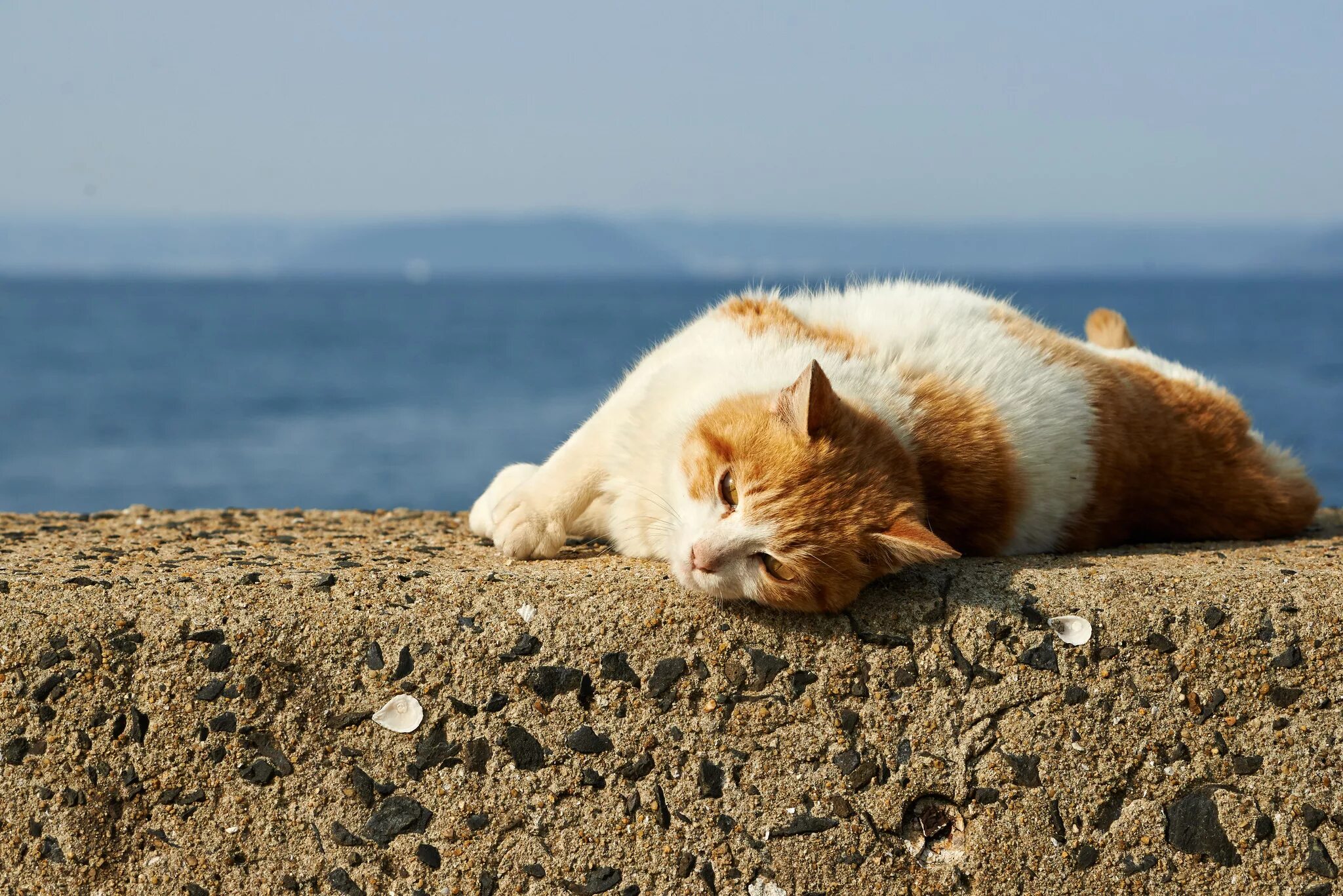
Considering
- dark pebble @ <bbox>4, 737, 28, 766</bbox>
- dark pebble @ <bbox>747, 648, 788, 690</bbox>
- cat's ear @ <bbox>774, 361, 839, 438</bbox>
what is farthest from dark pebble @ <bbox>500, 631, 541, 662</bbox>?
dark pebble @ <bbox>4, 737, 28, 766</bbox>

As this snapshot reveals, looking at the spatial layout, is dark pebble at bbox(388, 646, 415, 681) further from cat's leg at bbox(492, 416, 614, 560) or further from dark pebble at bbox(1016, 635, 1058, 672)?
dark pebble at bbox(1016, 635, 1058, 672)

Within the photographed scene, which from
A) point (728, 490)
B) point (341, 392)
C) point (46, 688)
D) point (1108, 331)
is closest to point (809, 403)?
point (728, 490)

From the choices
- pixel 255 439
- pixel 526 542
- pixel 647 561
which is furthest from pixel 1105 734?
pixel 255 439

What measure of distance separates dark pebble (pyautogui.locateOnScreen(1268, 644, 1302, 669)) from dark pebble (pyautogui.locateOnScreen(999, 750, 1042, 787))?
25.4 inches

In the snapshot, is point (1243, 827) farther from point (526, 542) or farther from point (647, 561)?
point (526, 542)

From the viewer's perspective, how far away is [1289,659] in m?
2.74

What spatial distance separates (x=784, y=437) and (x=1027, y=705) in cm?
88

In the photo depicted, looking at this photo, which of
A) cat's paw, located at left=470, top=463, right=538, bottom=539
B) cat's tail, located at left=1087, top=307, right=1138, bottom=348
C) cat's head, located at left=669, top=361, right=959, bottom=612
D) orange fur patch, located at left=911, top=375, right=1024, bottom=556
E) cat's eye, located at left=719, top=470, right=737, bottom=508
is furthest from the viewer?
cat's tail, located at left=1087, top=307, right=1138, bottom=348

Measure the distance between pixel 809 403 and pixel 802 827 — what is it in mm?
1007

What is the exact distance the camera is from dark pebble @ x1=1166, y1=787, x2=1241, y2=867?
267 centimetres

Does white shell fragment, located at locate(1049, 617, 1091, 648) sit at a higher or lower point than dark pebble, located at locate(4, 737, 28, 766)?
higher

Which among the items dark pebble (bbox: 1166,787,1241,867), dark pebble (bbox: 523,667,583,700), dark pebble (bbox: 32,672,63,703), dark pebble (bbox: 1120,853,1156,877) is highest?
dark pebble (bbox: 523,667,583,700)

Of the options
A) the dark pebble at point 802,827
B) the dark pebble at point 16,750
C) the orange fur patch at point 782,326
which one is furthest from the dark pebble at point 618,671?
the dark pebble at point 16,750

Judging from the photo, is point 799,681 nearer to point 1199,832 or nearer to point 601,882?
point 601,882
